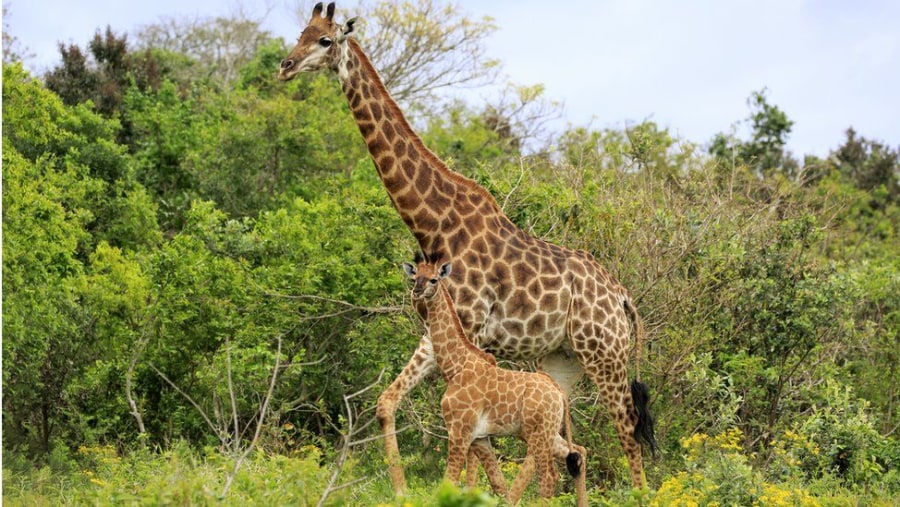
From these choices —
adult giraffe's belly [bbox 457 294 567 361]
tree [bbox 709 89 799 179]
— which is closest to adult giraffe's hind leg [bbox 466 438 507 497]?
adult giraffe's belly [bbox 457 294 567 361]

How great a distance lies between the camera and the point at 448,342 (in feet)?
28.9

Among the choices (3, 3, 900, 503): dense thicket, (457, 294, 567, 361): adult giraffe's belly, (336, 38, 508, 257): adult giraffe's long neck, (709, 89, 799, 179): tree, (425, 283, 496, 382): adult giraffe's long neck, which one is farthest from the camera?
(709, 89, 799, 179): tree

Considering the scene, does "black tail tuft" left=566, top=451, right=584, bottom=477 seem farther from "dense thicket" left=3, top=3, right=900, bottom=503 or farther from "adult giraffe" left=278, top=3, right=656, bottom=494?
"dense thicket" left=3, top=3, right=900, bottom=503

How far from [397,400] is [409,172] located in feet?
5.69

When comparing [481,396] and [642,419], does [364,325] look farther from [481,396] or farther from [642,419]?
[481,396]

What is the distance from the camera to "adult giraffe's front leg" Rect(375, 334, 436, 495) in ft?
30.5

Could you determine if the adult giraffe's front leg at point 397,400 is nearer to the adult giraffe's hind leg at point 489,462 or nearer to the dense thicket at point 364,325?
the adult giraffe's hind leg at point 489,462

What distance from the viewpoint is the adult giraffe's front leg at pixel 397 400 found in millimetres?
9289

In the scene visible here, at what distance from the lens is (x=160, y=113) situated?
23.9 m

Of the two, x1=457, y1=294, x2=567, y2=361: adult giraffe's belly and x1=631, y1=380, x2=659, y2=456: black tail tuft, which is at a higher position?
x1=457, y1=294, x2=567, y2=361: adult giraffe's belly

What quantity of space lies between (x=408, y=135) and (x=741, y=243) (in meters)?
5.60

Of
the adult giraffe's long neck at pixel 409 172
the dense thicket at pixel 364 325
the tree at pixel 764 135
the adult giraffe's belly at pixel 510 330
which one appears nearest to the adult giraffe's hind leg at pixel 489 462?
the adult giraffe's belly at pixel 510 330

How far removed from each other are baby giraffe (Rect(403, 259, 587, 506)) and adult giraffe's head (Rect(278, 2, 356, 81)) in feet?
5.91

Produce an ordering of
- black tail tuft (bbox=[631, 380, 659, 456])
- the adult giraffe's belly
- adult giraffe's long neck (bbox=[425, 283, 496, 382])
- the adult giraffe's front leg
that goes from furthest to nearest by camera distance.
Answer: black tail tuft (bbox=[631, 380, 659, 456]), the adult giraffe's belly, the adult giraffe's front leg, adult giraffe's long neck (bbox=[425, 283, 496, 382])
